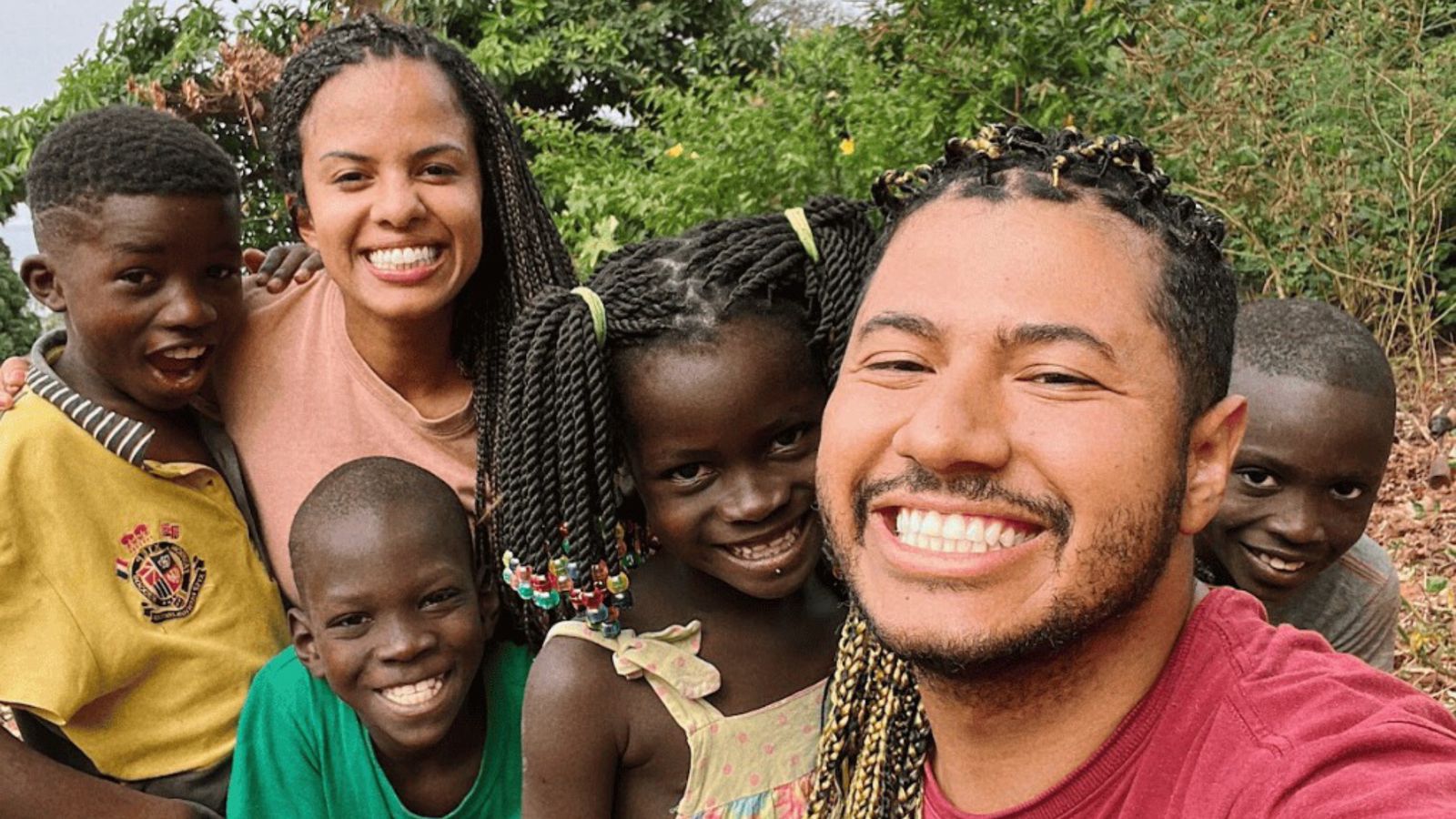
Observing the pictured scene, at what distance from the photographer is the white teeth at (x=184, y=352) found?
106 inches

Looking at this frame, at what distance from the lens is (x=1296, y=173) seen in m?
5.92

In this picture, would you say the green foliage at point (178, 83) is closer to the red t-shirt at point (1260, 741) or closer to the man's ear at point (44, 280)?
the man's ear at point (44, 280)

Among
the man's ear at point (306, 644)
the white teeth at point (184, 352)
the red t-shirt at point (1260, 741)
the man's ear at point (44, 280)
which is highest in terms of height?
the man's ear at point (44, 280)

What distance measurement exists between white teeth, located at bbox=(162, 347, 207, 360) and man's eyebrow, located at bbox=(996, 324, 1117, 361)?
1.79 m

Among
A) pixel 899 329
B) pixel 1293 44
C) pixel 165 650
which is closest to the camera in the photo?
pixel 899 329

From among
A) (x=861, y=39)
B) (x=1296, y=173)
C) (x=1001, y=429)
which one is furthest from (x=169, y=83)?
(x=1001, y=429)

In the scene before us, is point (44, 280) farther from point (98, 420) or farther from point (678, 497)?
point (678, 497)

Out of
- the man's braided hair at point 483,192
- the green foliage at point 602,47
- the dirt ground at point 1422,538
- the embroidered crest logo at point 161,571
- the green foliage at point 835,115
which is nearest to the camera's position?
the embroidered crest logo at point 161,571

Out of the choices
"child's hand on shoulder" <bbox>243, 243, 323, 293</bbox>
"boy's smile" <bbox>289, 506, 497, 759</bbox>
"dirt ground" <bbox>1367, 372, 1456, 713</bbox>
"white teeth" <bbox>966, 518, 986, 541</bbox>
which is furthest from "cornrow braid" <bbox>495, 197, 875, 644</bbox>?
"dirt ground" <bbox>1367, 372, 1456, 713</bbox>

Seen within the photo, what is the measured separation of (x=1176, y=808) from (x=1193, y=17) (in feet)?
19.0

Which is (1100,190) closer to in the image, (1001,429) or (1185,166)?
(1001,429)

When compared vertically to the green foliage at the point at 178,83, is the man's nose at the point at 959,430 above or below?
below

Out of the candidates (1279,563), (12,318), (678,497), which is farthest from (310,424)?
(12,318)

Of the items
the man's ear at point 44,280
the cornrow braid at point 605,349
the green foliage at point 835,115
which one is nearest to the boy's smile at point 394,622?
the cornrow braid at point 605,349
